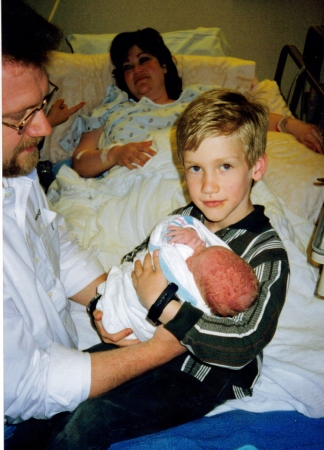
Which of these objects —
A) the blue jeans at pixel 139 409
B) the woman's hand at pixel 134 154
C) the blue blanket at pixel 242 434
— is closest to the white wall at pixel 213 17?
the woman's hand at pixel 134 154

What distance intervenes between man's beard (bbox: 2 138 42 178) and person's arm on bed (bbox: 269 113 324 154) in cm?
157

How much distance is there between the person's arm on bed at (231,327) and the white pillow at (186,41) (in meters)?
2.41

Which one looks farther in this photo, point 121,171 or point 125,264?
point 121,171

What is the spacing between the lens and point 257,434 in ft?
3.30

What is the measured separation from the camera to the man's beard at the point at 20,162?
1.06 metres

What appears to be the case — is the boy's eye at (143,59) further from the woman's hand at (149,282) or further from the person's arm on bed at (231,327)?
the person's arm on bed at (231,327)

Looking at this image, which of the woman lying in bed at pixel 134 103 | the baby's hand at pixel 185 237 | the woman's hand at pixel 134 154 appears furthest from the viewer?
the woman lying in bed at pixel 134 103

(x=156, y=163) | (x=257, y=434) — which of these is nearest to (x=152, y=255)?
(x=257, y=434)

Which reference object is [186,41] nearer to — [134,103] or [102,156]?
[134,103]

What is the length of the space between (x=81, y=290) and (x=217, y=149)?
2.43 feet

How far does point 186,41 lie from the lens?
2.94 meters

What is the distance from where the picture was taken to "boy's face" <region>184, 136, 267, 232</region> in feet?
3.70

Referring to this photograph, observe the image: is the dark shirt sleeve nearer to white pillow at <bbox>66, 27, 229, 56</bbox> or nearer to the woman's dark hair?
the woman's dark hair

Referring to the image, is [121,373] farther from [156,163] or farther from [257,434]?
[156,163]
